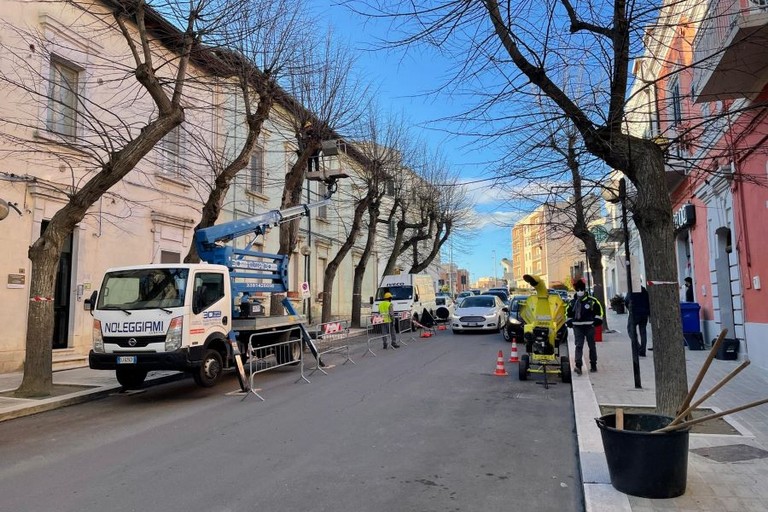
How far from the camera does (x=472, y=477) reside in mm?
4980

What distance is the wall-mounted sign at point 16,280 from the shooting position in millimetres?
11617

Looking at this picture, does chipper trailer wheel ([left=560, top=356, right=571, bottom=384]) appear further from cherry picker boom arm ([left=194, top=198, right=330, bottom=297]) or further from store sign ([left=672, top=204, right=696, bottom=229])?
store sign ([left=672, top=204, right=696, bottom=229])

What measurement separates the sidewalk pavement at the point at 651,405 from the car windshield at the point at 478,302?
375 inches

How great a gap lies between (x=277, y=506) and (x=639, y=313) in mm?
9073

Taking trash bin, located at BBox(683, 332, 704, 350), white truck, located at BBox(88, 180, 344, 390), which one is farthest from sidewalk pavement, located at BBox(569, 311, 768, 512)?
white truck, located at BBox(88, 180, 344, 390)

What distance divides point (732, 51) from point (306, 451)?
26.8ft

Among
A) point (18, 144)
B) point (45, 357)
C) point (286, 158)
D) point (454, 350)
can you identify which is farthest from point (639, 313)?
point (286, 158)

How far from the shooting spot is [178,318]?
9.21 metres

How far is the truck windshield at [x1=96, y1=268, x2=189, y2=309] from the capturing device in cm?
945

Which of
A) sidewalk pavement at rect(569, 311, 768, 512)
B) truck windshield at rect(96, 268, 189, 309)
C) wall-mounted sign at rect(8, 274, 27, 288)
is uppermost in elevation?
wall-mounted sign at rect(8, 274, 27, 288)

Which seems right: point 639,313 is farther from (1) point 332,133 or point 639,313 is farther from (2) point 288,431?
(1) point 332,133

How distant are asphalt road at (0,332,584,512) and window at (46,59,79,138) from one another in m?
7.27

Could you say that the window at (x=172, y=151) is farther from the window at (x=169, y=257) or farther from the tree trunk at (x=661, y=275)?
the tree trunk at (x=661, y=275)

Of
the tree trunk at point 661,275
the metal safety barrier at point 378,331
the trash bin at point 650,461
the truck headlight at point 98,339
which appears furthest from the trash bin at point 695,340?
the truck headlight at point 98,339
